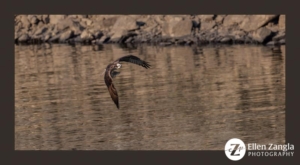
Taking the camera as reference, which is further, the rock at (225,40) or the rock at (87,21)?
the rock at (87,21)

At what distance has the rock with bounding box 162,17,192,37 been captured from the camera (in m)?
39.8

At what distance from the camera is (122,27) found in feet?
137

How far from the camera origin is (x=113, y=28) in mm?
41969

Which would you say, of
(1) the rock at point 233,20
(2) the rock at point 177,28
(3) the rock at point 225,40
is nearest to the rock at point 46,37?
(2) the rock at point 177,28

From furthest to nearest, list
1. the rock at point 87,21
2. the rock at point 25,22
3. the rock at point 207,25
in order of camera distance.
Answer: the rock at point 25,22, the rock at point 87,21, the rock at point 207,25

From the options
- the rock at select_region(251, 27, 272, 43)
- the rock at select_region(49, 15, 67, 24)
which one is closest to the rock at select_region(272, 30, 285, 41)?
the rock at select_region(251, 27, 272, 43)

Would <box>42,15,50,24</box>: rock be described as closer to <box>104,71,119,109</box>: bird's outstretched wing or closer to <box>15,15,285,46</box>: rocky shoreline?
<box>15,15,285,46</box>: rocky shoreline

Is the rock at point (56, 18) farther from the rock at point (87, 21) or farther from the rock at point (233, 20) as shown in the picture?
the rock at point (233, 20)

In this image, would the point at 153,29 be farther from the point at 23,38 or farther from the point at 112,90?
the point at 112,90

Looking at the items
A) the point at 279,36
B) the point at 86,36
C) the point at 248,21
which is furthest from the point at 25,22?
the point at 279,36

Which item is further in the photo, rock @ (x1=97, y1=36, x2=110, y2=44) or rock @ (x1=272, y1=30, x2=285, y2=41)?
rock @ (x1=97, y1=36, x2=110, y2=44)

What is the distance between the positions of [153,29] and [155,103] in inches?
734

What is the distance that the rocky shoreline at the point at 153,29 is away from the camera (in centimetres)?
3838

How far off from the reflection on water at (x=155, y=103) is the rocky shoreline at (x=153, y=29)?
459cm
